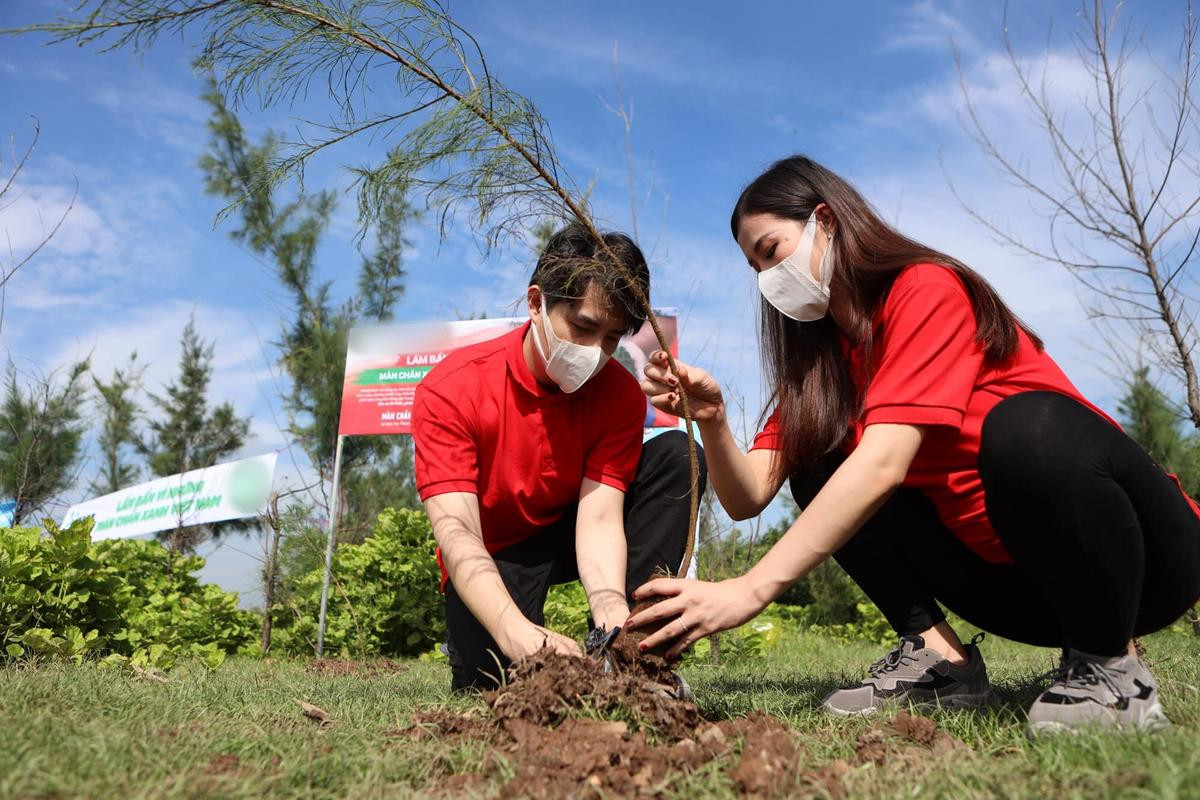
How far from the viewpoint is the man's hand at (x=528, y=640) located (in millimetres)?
2253

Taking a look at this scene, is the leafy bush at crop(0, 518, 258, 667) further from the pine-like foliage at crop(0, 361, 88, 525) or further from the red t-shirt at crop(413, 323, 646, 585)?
the pine-like foliage at crop(0, 361, 88, 525)

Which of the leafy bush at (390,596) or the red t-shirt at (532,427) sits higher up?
the red t-shirt at (532,427)

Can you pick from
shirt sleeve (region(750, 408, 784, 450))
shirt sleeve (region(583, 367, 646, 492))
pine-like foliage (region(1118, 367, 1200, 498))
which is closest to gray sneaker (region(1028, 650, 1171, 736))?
shirt sleeve (region(750, 408, 784, 450))

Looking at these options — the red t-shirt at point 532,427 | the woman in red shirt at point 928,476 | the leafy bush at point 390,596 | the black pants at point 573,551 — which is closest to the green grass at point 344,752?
the woman in red shirt at point 928,476

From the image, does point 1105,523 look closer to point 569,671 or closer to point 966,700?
point 966,700

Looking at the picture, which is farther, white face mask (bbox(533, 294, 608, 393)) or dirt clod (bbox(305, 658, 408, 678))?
dirt clod (bbox(305, 658, 408, 678))

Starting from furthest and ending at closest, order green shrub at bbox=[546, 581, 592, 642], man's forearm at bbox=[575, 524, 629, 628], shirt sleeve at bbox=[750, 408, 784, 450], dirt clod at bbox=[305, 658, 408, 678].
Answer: green shrub at bbox=[546, 581, 592, 642] → dirt clod at bbox=[305, 658, 408, 678] → shirt sleeve at bbox=[750, 408, 784, 450] → man's forearm at bbox=[575, 524, 629, 628]

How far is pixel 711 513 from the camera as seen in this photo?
19.1 feet

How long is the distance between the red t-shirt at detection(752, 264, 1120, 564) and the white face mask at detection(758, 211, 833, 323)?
0.21 m

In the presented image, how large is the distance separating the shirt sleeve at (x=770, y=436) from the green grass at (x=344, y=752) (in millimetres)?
833

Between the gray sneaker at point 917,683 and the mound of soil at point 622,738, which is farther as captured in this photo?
the gray sneaker at point 917,683

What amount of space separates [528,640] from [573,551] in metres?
1.02

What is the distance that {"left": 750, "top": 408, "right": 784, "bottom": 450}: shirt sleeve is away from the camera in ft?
9.54

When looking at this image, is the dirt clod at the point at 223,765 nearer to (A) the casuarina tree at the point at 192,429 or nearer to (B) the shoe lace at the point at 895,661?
(B) the shoe lace at the point at 895,661
